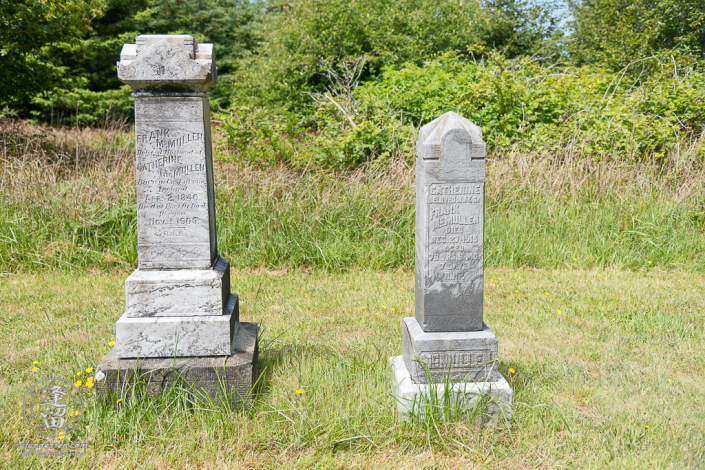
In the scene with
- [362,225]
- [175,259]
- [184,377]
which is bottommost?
[184,377]

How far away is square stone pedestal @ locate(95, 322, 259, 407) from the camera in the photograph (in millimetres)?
3021

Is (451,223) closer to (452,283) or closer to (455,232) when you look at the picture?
(455,232)

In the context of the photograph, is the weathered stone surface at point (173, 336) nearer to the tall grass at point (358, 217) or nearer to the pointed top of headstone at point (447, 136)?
the pointed top of headstone at point (447, 136)

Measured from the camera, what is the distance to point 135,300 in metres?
3.14

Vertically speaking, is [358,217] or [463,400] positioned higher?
[358,217]

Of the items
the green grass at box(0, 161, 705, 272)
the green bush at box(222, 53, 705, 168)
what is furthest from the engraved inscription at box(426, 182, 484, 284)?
the green bush at box(222, 53, 705, 168)

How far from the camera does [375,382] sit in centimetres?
328

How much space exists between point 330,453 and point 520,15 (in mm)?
17519

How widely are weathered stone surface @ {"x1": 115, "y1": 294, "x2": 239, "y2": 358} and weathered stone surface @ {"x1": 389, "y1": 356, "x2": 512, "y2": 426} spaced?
1.06 meters

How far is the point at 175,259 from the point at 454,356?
1698mm

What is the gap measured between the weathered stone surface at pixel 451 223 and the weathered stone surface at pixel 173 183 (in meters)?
1.25

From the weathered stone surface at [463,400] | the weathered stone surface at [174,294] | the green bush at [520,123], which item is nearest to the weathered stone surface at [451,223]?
the weathered stone surface at [463,400]

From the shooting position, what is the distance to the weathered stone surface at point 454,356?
10.0 ft

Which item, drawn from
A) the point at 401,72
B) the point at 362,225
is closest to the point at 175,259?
the point at 362,225
